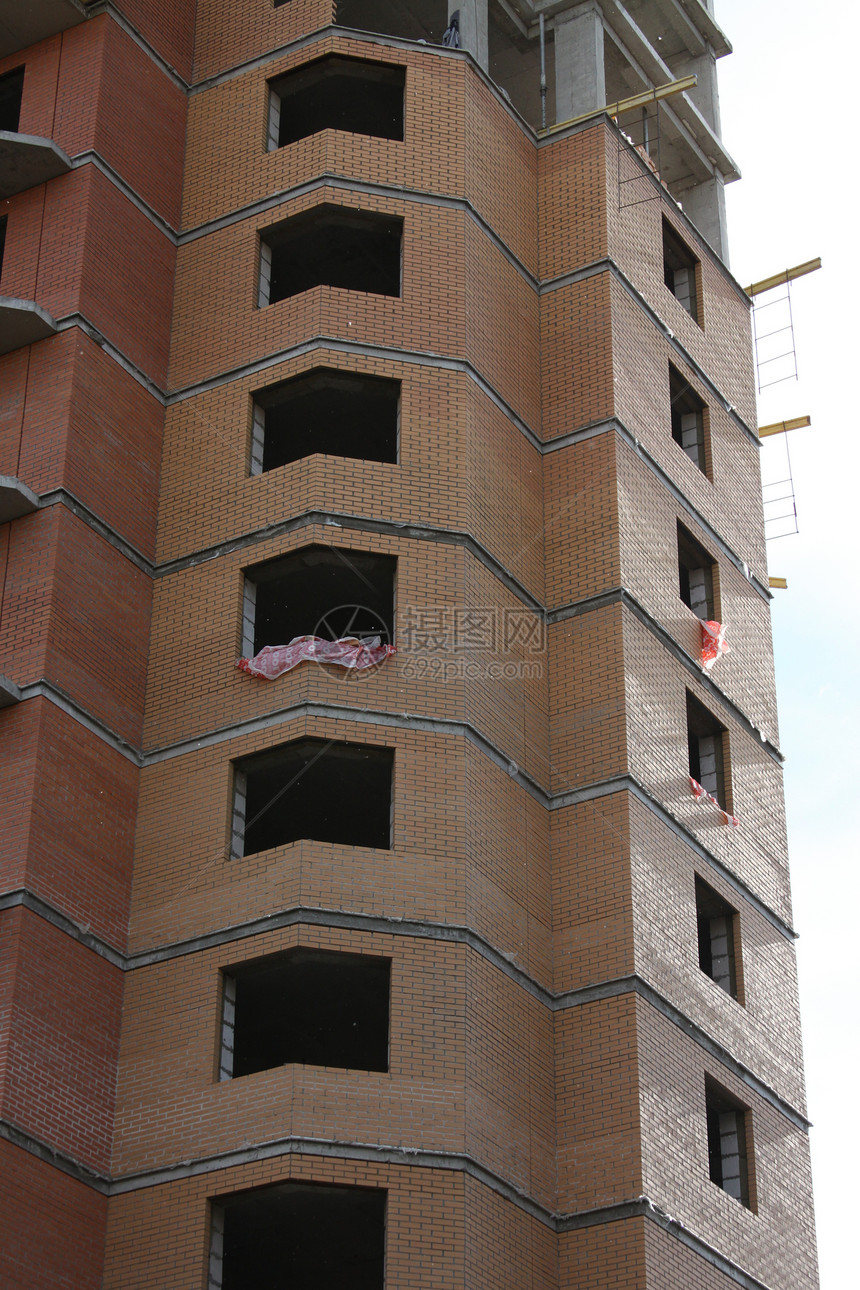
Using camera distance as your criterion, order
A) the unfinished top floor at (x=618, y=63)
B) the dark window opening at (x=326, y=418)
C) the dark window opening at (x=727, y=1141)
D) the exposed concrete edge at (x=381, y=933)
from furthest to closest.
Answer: the unfinished top floor at (x=618, y=63), the dark window opening at (x=326, y=418), the dark window opening at (x=727, y=1141), the exposed concrete edge at (x=381, y=933)

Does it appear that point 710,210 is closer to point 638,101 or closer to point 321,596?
point 638,101

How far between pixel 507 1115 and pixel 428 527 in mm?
9079

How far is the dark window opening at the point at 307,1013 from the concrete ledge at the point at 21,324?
36.0 ft

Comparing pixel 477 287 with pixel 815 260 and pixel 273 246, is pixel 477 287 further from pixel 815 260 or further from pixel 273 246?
pixel 815 260

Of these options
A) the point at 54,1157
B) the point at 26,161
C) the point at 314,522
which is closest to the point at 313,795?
the point at 314,522

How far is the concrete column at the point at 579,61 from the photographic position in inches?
1502

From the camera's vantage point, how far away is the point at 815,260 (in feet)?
134

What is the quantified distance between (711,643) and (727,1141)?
8.47 m

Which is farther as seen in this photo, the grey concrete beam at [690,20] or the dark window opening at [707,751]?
the grey concrete beam at [690,20]

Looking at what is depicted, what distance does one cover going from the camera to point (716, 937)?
1246 inches

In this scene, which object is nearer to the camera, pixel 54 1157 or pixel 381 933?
pixel 54 1157

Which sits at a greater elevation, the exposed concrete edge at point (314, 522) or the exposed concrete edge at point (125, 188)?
the exposed concrete edge at point (125, 188)

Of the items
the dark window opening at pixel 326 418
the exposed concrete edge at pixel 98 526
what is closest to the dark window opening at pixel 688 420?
the dark window opening at pixel 326 418

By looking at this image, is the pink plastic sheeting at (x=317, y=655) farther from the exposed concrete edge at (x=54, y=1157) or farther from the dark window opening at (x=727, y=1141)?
the dark window opening at (x=727, y=1141)
